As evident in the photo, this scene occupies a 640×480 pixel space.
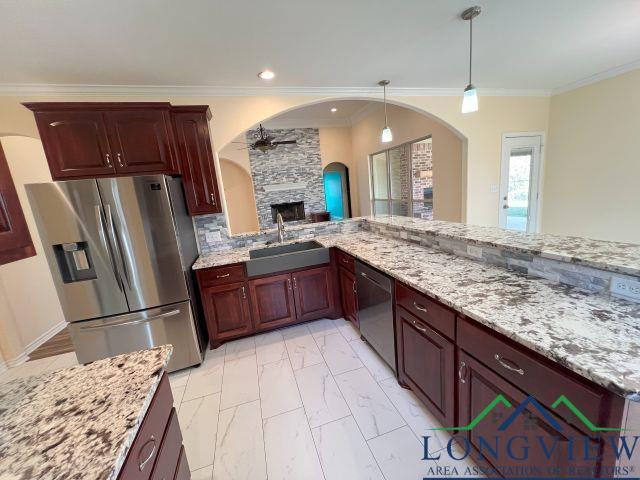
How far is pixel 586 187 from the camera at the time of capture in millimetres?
3812

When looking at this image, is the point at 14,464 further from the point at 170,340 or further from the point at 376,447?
the point at 170,340

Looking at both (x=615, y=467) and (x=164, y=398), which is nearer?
(x=615, y=467)

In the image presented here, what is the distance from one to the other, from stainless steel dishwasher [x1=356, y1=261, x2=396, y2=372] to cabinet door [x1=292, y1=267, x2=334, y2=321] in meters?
0.55

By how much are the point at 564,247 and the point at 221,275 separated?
2542 millimetres

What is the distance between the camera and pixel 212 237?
305 cm

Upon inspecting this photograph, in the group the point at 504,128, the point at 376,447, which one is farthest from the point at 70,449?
the point at 504,128

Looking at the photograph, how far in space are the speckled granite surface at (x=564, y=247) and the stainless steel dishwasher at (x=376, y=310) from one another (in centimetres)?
64

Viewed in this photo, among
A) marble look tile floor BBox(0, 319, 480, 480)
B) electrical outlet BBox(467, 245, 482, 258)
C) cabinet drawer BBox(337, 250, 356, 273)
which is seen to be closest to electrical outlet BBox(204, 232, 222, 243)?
marble look tile floor BBox(0, 319, 480, 480)

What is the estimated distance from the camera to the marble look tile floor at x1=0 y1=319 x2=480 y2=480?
1453 mm

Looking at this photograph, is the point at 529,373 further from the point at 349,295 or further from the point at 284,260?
the point at 284,260

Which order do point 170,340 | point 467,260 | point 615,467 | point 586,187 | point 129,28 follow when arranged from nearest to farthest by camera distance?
point 615,467
point 129,28
point 467,260
point 170,340
point 586,187

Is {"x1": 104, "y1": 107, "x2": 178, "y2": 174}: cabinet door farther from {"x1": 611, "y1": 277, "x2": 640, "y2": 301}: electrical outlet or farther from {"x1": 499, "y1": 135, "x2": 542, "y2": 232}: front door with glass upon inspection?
{"x1": 499, "y1": 135, "x2": 542, "y2": 232}: front door with glass

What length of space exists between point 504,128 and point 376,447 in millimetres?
4474

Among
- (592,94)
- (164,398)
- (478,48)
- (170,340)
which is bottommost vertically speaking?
(170,340)
